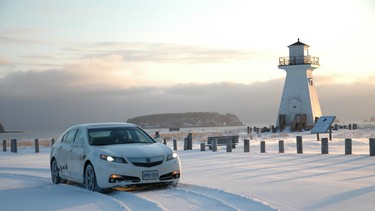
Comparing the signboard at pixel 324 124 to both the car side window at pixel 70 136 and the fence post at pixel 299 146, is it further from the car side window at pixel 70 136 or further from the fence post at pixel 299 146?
the car side window at pixel 70 136

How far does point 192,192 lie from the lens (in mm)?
9930

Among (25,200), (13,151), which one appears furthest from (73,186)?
(13,151)

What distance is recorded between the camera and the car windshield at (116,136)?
38.3 ft

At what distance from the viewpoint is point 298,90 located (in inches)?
2378

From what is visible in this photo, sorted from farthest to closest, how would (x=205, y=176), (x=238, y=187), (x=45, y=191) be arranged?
(x=205, y=176), (x=45, y=191), (x=238, y=187)

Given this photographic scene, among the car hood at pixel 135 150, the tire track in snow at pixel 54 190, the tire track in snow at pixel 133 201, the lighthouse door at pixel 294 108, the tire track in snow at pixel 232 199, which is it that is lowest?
the tire track in snow at pixel 54 190

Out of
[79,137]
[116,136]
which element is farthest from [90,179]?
[79,137]

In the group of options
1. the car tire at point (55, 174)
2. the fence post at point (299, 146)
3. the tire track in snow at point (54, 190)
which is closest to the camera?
the tire track in snow at point (54, 190)

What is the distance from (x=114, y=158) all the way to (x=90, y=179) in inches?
33.7

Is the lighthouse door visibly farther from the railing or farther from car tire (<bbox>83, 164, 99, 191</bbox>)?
car tire (<bbox>83, 164, 99, 191</bbox>)

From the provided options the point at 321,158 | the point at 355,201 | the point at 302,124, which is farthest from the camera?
the point at 302,124


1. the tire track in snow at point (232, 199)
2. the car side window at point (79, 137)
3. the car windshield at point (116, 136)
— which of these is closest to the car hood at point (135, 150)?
the car windshield at point (116, 136)

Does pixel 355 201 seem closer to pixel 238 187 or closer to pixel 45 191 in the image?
pixel 238 187

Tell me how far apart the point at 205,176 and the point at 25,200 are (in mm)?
4783
